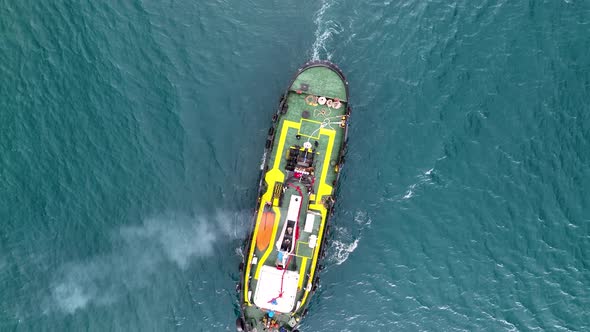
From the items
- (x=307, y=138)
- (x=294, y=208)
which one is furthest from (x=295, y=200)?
(x=307, y=138)

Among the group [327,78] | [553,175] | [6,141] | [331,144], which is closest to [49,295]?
[6,141]

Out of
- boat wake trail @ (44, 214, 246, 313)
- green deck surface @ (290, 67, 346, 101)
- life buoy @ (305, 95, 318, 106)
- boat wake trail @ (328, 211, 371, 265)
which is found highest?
green deck surface @ (290, 67, 346, 101)

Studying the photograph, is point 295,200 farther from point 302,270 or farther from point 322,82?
point 322,82

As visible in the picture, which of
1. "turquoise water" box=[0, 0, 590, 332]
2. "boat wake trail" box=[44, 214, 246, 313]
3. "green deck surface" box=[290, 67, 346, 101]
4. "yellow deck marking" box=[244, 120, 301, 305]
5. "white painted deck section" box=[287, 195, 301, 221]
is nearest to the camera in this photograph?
"white painted deck section" box=[287, 195, 301, 221]

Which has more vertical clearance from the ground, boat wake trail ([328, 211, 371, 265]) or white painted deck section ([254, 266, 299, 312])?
boat wake trail ([328, 211, 371, 265])

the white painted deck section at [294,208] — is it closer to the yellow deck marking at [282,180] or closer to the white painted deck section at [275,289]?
the yellow deck marking at [282,180]

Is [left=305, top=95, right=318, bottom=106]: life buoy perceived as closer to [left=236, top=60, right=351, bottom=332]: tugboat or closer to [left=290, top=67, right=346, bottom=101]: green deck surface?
[left=236, top=60, right=351, bottom=332]: tugboat

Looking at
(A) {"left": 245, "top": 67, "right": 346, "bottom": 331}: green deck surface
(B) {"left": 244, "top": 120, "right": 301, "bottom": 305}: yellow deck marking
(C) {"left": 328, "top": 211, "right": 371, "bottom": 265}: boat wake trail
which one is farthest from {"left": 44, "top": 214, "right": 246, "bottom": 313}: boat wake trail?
(C) {"left": 328, "top": 211, "right": 371, "bottom": 265}: boat wake trail
